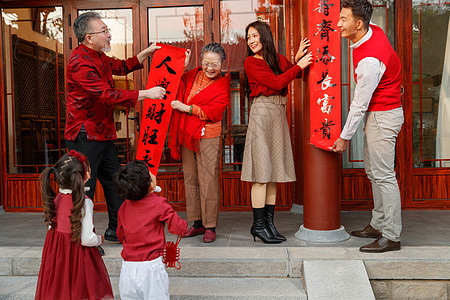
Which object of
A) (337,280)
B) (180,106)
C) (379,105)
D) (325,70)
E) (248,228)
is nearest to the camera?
(337,280)

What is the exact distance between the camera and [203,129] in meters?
3.29

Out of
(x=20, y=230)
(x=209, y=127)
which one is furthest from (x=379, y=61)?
(x=20, y=230)

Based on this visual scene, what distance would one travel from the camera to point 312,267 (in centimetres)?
274

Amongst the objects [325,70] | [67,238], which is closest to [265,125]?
[325,70]

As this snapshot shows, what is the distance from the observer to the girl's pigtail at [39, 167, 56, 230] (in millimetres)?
2143

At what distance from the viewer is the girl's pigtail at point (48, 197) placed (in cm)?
214

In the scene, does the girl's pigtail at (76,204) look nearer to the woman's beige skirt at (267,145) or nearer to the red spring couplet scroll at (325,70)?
the woman's beige skirt at (267,145)

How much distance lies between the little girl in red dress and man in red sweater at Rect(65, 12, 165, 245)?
29.4 inches

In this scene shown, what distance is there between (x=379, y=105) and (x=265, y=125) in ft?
2.75

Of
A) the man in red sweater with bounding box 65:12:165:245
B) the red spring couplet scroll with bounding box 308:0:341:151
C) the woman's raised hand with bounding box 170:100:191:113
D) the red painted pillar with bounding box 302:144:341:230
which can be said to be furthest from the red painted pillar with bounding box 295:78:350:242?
the man in red sweater with bounding box 65:12:165:245

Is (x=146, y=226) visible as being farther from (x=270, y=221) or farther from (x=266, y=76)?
(x=266, y=76)

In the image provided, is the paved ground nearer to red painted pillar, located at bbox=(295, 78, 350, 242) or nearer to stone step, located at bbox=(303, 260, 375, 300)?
red painted pillar, located at bbox=(295, 78, 350, 242)

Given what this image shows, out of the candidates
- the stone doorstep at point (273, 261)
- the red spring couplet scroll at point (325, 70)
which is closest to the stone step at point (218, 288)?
the stone doorstep at point (273, 261)

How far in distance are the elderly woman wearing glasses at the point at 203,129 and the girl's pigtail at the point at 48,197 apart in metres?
1.26
